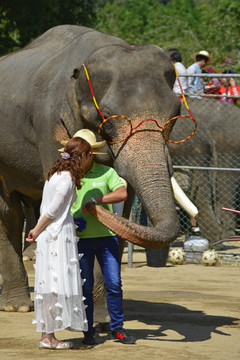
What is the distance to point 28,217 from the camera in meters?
11.8

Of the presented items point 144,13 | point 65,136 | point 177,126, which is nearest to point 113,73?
point 65,136

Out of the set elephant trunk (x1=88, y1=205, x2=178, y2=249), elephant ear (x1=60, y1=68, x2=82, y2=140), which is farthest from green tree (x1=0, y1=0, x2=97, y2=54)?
elephant trunk (x1=88, y1=205, x2=178, y2=249)

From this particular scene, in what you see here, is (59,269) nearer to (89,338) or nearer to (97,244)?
(97,244)

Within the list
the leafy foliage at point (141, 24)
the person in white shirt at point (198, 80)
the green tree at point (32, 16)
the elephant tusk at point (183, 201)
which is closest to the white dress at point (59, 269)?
the elephant tusk at point (183, 201)

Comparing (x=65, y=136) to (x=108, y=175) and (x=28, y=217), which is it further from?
(x=28, y=217)

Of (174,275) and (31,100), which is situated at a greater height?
(31,100)

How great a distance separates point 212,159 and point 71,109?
23.8 feet

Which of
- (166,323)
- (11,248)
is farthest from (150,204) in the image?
(11,248)

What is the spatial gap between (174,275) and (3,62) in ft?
12.7

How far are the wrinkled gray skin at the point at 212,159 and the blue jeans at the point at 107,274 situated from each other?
7.17 meters

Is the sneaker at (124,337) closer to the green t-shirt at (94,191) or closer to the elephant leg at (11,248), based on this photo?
the green t-shirt at (94,191)

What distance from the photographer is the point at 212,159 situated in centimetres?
1411

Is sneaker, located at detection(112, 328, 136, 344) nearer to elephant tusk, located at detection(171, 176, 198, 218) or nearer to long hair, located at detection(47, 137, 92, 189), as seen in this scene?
elephant tusk, located at detection(171, 176, 198, 218)

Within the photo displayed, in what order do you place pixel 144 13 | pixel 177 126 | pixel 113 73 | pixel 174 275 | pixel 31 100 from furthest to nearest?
pixel 144 13 < pixel 177 126 < pixel 174 275 < pixel 31 100 < pixel 113 73
